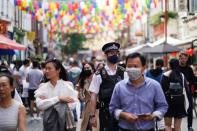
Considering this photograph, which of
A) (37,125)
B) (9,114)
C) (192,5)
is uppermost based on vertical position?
(192,5)

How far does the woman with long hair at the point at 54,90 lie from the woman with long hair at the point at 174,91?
353 cm

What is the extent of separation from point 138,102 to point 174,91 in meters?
4.84

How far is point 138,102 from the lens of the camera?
634 centimetres

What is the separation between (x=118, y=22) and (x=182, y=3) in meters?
7.23

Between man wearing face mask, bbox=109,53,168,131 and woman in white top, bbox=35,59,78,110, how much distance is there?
4.52ft

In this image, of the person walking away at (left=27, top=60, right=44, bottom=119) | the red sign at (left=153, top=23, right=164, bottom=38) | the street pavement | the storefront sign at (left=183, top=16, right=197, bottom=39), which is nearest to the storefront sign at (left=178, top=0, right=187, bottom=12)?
the storefront sign at (left=183, top=16, right=197, bottom=39)

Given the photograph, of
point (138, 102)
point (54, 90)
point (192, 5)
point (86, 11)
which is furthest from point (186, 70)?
point (86, 11)

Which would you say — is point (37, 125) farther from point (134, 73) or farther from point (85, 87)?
point (134, 73)

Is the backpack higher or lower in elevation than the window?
lower

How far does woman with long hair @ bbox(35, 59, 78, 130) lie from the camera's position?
7.68 metres

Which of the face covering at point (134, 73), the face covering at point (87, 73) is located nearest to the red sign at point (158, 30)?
the face covering at point (87, 73)

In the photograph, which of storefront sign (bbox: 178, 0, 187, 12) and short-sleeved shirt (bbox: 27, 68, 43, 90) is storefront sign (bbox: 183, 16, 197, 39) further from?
short-sleeved shirt (bbox: 27, 68, 43, 90)

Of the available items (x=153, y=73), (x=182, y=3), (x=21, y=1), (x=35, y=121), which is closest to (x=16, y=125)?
(x=153, y=73)

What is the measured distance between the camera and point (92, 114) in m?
8.56
